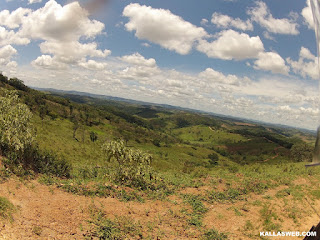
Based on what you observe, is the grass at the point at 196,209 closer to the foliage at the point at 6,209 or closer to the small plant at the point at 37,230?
the small plant at the point at 37,230

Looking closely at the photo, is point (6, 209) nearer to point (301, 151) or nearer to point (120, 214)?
point (120, 214)

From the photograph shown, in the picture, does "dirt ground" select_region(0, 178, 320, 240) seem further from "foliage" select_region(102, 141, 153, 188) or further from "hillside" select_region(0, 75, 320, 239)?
"foliage" select_region(102, 141, 153, 188)

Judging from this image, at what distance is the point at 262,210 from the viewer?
12438 millimetres

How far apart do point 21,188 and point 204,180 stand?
15489mm

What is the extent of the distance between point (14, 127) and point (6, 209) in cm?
843

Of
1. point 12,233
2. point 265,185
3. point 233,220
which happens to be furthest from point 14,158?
point 265,185

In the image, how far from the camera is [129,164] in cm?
1712

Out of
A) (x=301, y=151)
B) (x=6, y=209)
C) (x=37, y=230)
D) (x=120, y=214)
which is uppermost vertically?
(x=301, y=151)

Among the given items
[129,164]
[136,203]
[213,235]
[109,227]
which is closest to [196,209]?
[213,235]

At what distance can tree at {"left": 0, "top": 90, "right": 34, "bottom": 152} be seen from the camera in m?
13.7

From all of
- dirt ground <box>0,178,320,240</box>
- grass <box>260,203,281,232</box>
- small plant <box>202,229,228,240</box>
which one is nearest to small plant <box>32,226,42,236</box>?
dirt ground <box>0,178,320,240</box>

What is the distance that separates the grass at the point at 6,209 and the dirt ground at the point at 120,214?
245mm

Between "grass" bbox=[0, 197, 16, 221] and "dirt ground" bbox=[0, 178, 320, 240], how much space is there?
0.25 meters

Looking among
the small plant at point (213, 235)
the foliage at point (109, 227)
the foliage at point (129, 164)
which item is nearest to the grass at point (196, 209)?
the small plant at point (213, 235)
